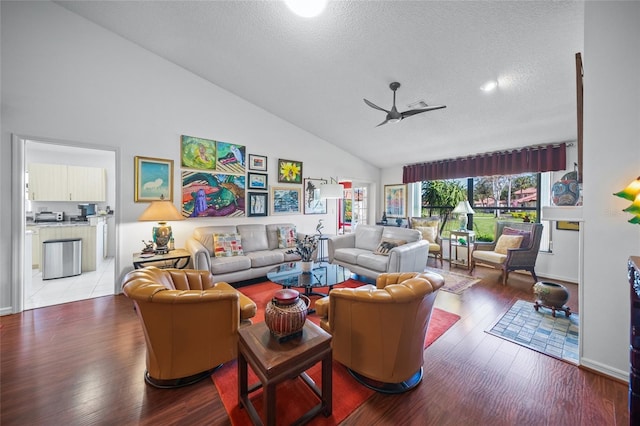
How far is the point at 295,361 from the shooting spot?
4.14ft

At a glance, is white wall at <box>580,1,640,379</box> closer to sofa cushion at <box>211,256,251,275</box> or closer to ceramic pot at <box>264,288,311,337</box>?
ceramic pot at <box>264,288,311,337</box>

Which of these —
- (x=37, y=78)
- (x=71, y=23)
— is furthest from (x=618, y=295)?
(x=71, y=23)

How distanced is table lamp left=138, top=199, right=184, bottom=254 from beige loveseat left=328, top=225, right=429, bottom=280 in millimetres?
2522

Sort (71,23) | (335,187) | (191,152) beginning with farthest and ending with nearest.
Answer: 1. (335,187)
2. (191,152)
3. (71,23)

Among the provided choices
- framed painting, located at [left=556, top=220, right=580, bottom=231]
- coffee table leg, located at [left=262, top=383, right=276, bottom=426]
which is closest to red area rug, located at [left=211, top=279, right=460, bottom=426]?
coffee table leg, located at [left=262, top=383, right=276, bottom=426]

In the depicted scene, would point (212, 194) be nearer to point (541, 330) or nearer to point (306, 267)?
point (306, 267)

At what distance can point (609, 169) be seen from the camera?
1.76 meters

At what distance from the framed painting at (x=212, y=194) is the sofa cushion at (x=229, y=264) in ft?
3.25

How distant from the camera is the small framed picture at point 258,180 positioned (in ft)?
14.8

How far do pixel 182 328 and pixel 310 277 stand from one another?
1396 millimetres

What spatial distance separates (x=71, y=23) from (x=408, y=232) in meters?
5.36

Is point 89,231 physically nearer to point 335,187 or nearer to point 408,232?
point 335,187

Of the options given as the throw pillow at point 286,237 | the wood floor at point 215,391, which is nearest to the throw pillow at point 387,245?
the wood floor at point 215,391

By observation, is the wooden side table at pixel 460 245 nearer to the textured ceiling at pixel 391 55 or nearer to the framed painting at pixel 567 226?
the framed painting at pixel 567 226
